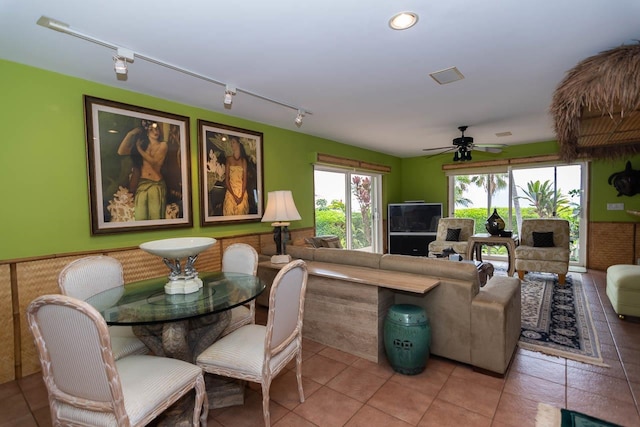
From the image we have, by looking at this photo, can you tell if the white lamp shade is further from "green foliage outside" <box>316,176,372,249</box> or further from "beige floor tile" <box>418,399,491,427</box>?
"beige floor tile" <box>418,399,491,427</box>

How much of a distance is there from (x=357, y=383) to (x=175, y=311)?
4.50 ft

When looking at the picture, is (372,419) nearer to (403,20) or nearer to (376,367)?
(376,367)

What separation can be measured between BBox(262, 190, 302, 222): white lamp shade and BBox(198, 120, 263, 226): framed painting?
0.70 metres

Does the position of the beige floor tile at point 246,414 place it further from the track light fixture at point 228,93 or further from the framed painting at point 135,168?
the track light fixture at point 228,93

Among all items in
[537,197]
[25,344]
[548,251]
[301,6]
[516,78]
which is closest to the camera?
[301,6]

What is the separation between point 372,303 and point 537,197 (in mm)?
5222

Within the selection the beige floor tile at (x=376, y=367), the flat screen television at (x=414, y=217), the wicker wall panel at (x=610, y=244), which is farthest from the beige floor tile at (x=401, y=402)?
the wicker wall panel at (x=610, y=244)

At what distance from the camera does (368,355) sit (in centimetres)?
254

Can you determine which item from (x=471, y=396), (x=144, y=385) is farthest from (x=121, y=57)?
(x=471, y=396)

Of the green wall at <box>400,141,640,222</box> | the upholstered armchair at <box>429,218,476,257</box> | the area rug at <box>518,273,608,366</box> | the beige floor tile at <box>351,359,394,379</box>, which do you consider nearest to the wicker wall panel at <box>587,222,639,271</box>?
the green wall at <box>400,141,640,222</box>

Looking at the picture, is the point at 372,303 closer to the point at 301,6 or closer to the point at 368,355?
the point at 368,355

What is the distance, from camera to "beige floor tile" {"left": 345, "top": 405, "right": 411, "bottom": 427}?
181cm

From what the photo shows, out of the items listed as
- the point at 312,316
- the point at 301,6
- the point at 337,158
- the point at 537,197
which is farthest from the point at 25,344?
the point at 537,197

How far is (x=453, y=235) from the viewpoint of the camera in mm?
5789
